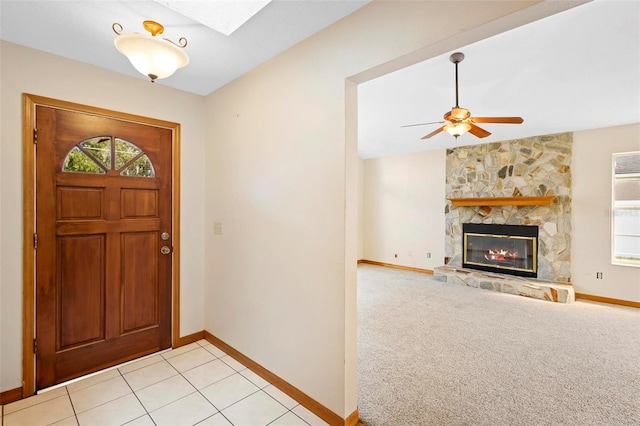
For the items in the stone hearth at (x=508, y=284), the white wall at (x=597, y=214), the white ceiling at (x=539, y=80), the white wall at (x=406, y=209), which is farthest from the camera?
the white wall at (x=406, y=209)

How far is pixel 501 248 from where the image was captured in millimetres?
5188

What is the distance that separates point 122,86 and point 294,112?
1.66 meters

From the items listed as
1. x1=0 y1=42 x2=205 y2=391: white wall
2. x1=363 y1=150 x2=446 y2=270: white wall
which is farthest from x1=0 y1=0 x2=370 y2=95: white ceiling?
x1=363 y1=150 x2=446 y2=270: white wall

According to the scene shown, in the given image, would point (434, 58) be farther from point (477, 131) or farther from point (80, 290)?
point (80, 290)

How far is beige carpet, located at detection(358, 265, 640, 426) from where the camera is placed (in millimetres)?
1895

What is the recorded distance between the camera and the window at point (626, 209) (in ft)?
13.6

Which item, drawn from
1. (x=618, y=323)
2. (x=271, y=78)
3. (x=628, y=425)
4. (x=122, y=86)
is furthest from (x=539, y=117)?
(x=122, y=86)

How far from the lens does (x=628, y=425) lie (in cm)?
178

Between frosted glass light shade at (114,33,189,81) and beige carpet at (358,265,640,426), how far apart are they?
253cm

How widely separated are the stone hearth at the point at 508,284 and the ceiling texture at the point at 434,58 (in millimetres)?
2488

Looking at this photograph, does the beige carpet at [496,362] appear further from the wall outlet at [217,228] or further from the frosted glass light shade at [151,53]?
the frosted glass light shade at [151,53]

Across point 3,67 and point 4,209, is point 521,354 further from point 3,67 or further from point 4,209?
point 3,67

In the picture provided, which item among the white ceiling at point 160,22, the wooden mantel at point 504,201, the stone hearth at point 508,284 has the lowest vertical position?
the stone hearth at point 508,284

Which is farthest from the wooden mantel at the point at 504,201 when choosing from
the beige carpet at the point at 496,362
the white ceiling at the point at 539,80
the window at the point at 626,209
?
the beige carpet at the point at 496,362
